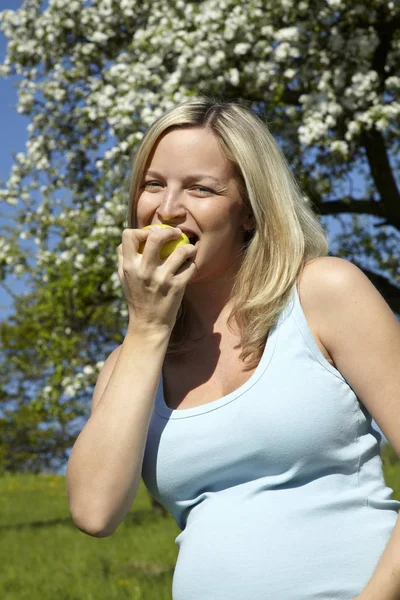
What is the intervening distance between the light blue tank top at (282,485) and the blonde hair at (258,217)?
0.37 feet

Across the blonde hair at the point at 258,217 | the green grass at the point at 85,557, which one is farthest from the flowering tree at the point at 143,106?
the blonde hair at the point at 258,217

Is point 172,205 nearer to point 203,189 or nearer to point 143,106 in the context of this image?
point 203,189

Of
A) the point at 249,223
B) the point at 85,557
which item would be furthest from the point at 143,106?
the point at 249,223

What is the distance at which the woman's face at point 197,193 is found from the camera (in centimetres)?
229

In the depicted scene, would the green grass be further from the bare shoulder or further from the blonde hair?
the bare shoulder

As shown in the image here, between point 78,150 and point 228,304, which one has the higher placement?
point 228,304

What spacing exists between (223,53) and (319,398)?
6445 mm

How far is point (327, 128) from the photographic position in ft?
26.6

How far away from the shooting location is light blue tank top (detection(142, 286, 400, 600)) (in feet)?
6.48

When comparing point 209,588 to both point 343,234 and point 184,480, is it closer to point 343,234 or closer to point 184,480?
point 184,480

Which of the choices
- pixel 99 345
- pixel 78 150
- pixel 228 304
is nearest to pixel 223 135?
pixel 228 304

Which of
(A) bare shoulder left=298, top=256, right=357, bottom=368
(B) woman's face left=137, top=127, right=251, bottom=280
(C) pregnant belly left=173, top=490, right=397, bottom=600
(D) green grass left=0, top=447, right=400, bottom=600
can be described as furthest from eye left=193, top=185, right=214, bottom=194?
(D) green grass left=0, top=447, right=400, bottom=600

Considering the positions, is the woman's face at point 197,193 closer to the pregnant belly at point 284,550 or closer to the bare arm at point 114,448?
the bare arm at point 114,448

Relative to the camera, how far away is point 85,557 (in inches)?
334
